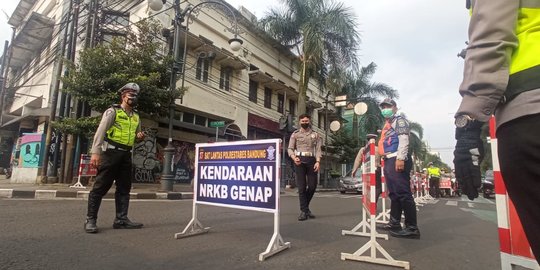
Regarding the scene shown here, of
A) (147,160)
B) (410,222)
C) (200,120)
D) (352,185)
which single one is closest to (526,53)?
(410,222)

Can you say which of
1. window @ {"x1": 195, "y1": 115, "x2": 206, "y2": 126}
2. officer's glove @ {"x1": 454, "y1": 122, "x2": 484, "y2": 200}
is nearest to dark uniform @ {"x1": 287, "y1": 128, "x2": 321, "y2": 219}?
officer's glove @ {"x1": 454, "y1": 122, "x2": 484, "y2": 200}

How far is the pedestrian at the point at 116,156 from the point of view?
173 inches

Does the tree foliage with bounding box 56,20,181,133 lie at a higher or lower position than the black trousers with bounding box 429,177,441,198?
higher

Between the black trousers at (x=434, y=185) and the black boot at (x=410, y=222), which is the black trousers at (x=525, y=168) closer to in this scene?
the black boot at (x=410, y=222)

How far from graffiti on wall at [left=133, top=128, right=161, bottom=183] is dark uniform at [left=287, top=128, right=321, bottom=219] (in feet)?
32.3

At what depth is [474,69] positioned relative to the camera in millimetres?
1228

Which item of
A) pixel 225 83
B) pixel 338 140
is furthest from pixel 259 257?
pixel 338 140

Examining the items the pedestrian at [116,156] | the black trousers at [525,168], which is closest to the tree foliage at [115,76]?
the pedestrian at [116,156]

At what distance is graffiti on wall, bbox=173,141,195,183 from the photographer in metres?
16.6

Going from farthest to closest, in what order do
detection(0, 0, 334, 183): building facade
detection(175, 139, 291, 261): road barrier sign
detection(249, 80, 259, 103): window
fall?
1. detection(249, 80, 259, 103): window
2. detection(0, 0, 334, 183): building facade
3. detection(175, 139, 291, 261): road barrier sign

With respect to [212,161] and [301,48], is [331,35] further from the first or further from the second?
[212,161]

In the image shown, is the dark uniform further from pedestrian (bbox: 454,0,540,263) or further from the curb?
the curb

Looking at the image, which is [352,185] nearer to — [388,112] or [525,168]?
[388,112]

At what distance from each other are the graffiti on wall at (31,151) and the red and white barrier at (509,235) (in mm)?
14740
